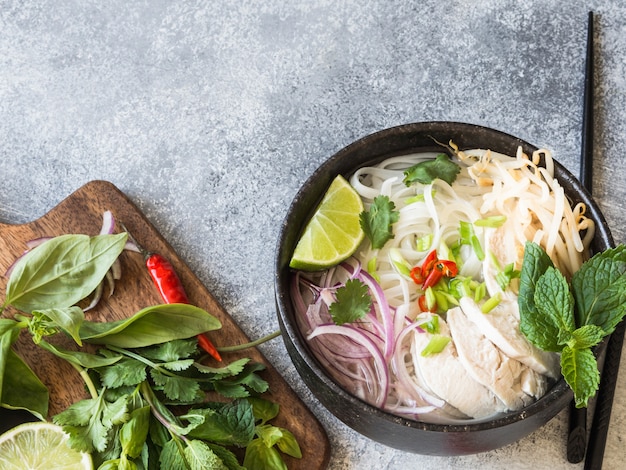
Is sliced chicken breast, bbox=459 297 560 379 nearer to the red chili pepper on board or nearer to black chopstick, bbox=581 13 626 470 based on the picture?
black chopstick, bbox=581 13 626 470

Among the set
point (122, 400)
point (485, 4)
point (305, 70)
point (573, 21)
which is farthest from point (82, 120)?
point (573, 21)

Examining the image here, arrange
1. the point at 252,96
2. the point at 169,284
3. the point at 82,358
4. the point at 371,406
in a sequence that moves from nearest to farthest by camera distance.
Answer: the point at 371,406
the point at 82,358
the point at 169,284
the point at 252,96

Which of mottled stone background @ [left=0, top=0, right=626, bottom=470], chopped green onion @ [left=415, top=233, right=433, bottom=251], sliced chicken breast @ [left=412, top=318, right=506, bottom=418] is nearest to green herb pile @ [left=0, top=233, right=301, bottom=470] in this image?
mottled stone background @ [left=0, top=0, right=626, bottom=470]

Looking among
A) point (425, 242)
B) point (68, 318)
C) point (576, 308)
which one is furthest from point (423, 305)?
point (68, 318)

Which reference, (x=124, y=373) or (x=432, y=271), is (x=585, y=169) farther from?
(x=124, y=373)

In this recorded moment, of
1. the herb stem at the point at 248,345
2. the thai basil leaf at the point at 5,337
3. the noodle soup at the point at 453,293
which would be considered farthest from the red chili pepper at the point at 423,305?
the thai basil leaf at the point at 5,337

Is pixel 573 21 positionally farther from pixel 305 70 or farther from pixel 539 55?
pixel 305 70
